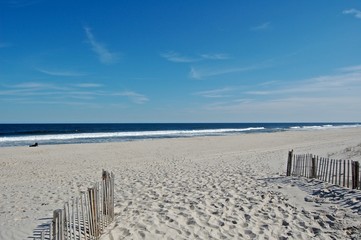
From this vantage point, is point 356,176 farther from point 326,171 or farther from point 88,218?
point 88,218

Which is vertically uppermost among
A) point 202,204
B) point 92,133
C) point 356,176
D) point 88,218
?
point 92,133

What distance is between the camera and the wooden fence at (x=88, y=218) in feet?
16.2

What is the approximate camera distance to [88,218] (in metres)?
6.05

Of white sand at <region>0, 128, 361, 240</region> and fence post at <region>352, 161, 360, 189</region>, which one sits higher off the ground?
fence post at <region>352, 161, 360, 189</region>

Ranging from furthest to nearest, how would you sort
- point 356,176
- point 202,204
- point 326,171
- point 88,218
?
point 326,171, point 356,176, point 202,204, point 88,218

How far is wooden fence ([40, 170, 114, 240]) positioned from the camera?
16.2 ft

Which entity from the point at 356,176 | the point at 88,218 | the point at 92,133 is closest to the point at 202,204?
the point at 88,218

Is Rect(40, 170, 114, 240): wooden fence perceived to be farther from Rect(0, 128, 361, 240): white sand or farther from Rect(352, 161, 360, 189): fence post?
Rect(352, 161, 360, 189): fence post

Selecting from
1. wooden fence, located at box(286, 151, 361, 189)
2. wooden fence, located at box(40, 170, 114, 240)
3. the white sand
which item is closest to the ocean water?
the white sand

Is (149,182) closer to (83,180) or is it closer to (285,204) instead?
(83,180)

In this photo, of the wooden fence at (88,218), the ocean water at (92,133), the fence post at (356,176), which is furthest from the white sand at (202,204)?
the ocean water at (92,133)

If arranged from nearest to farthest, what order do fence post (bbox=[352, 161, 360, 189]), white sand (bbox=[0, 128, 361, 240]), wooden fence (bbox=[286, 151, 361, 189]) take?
white sand (bbox=[0, 128, 361, 240]), fence post (bbox=[352, 161, 360, 189]), wooden fence (bbox=[286, 151, 361, 189])

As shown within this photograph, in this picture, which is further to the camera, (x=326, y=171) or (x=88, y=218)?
(x=326, y=171)

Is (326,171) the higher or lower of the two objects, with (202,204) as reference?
higher
